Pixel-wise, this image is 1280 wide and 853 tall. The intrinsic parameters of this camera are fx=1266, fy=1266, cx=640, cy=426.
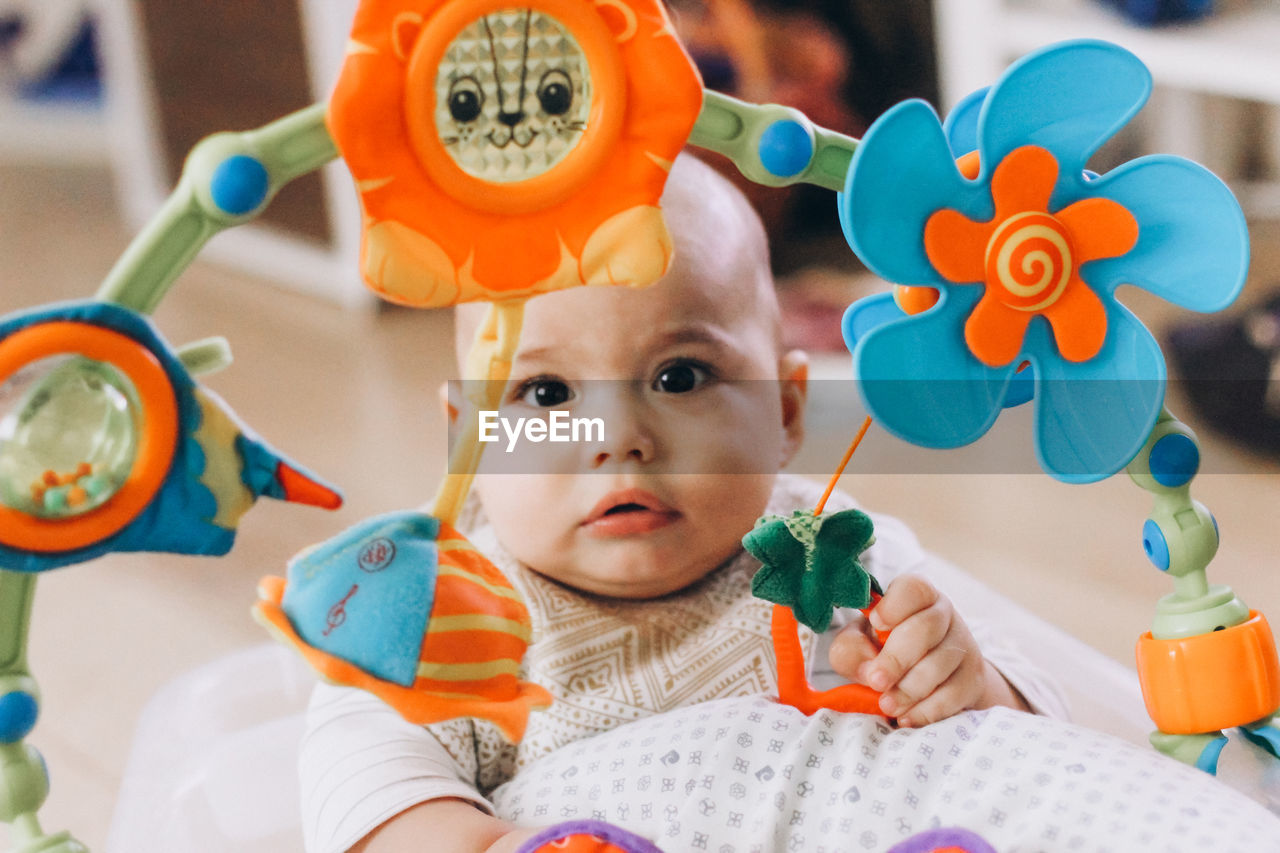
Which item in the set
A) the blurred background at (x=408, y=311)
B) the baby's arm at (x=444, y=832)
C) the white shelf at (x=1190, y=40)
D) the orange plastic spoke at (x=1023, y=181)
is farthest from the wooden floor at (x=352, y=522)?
the orange plastic spoke at (x=1023, y=181)

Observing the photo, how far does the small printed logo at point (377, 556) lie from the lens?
37 centimetres

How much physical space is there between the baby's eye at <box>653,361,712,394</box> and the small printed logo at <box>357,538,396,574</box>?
7.5 inches

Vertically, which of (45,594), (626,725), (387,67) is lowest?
(45,594)

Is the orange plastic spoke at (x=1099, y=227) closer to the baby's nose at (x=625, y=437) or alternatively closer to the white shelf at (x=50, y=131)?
the baby's nose at (x=625, y=437)

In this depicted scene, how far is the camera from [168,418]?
34 cm

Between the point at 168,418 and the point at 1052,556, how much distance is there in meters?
0.80

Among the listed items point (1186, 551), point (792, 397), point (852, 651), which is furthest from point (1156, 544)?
point (792, 397)

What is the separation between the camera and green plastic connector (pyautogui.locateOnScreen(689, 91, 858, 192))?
1.21ft

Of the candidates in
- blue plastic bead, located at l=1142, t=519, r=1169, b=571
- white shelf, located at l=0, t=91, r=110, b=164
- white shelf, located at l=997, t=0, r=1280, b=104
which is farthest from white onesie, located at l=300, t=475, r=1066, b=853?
white shelf, located at l=0, t=91, r=110, b=164

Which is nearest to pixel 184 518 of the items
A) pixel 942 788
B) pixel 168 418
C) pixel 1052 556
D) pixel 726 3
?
pixel 168 418

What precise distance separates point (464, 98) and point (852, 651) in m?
0.25

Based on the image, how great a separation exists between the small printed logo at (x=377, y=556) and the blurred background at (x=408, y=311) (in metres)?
0.51

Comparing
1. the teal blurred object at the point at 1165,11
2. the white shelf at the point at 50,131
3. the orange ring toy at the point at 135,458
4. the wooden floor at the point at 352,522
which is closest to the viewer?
the orange ring toy at the point at 135,458

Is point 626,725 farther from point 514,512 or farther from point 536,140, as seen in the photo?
point 536,140
